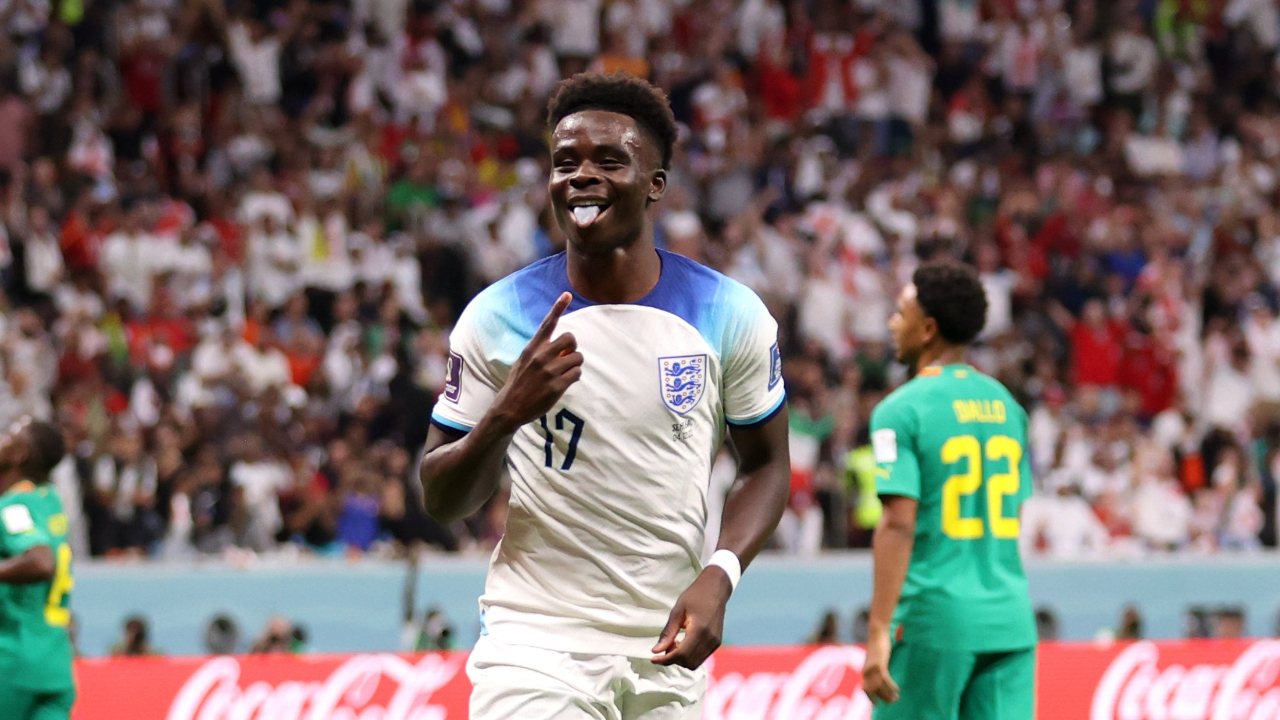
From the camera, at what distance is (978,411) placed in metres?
5.76

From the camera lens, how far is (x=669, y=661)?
11.0 ft

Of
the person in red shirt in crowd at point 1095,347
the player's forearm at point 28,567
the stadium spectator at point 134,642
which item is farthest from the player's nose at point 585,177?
the person in red shirt in crowd at point 1095,347

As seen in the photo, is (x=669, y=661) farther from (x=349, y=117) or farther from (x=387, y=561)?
(x=349, y=117)

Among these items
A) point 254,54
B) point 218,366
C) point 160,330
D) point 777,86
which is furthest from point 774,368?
point 777,86

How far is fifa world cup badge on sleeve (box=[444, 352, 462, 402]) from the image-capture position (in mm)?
3627

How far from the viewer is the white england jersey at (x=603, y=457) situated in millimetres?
3602

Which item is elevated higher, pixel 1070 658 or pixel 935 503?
pixel 935 503

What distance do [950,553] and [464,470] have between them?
2.68 metres

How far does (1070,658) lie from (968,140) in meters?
10.4

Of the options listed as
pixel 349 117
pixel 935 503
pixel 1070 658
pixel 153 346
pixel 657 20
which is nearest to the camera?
pixel 935 503

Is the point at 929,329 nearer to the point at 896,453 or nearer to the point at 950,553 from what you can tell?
the point at 896,453

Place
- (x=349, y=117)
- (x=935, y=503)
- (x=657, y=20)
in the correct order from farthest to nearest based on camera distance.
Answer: (x=657, y=20) → (x=349, y=117) → (x=935, y=503)

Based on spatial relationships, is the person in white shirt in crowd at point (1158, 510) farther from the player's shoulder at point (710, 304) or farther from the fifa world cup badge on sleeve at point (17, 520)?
the player's shoulder at point (710, 304)

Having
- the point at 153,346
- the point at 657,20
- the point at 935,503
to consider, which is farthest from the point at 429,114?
the point at 935,503
